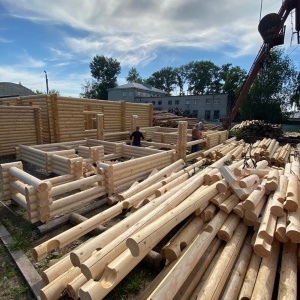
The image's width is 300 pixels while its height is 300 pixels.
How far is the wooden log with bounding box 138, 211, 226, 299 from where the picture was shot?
8.34 feet

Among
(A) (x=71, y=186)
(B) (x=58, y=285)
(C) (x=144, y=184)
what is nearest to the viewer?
(B) (x=58, y=285)

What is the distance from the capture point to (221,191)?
454 centimetres

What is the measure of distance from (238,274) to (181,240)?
0.95 meters

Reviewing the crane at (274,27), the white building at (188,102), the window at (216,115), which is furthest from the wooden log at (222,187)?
the window at (216,115)

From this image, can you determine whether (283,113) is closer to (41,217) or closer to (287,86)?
Result: (287,86)

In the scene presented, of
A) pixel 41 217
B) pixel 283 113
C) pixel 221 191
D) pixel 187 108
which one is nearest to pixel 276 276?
pixel 221 191

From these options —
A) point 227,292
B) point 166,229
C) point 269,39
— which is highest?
point 269,39

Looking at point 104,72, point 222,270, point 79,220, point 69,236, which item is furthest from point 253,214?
point 104,72

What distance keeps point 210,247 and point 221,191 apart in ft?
4.26

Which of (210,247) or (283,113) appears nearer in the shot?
(210,247)

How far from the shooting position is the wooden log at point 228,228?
3.70 meters

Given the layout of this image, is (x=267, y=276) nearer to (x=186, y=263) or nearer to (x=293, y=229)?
(x=293, y=229)

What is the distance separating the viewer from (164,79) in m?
88.8

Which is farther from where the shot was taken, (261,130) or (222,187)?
(261,130)
